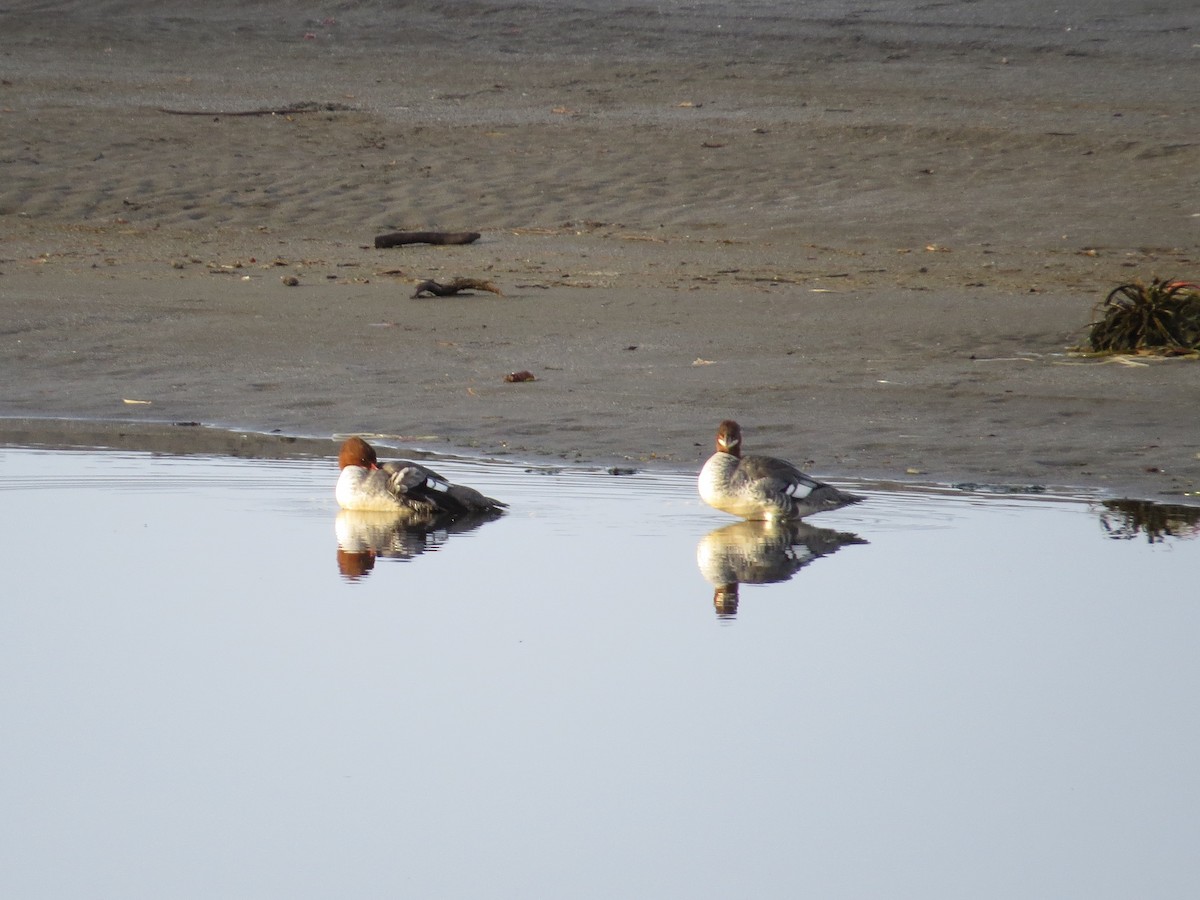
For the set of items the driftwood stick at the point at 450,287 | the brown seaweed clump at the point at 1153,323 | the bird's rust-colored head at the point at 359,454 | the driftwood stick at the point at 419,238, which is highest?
the driftwood stick at the point at 419,238

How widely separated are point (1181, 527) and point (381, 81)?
1625 cm

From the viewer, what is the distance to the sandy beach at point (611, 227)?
33.3 feet

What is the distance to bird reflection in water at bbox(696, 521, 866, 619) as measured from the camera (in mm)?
6730

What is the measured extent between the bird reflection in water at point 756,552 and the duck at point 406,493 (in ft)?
3.16

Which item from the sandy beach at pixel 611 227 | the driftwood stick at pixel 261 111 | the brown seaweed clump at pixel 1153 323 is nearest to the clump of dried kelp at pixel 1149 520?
the sandy beach at pixel 611 227

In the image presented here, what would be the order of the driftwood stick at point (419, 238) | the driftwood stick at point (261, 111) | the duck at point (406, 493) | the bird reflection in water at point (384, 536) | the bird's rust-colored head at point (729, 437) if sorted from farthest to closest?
1. the driftwood stick at point (261, 111)
2. the driftwood stick at point (419, 238)
3. the bird's rust-colored head at point (729, 437)
4. the duck at point (406, 493)
5. the bird reflection in water at point (384, 536)

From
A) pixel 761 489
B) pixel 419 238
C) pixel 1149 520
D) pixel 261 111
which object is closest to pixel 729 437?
pixel 761 489

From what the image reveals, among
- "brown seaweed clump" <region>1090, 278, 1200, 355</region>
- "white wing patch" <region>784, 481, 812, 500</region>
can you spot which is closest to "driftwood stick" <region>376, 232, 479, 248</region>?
"brown seaweed clump" <region>1090, 278, 1200, 355</region>

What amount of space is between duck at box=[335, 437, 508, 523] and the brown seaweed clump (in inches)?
198

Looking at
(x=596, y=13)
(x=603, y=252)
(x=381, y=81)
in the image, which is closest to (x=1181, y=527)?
(x=603, y=252)

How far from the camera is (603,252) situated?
15227 millimetres

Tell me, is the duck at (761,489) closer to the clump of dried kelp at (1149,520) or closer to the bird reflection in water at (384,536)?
the bird reflection in water at (384,536)

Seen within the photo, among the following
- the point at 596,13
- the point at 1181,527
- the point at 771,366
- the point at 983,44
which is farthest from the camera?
the point at 596,13

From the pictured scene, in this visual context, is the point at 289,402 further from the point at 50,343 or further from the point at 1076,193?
the point at 1076,193
